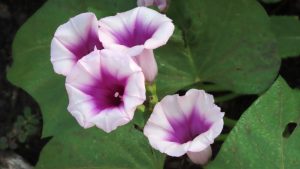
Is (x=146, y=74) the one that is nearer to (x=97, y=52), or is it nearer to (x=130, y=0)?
(x=97, y=52)

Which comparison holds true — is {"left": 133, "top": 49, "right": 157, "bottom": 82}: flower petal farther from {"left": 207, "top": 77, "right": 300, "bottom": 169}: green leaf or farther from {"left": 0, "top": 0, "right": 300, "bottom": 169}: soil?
{"left": 0, "top": 0, "right": 300, "bottom": 169}: soil

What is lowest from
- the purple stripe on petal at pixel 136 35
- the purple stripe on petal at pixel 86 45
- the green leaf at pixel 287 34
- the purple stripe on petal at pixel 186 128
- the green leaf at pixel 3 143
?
the green leaf at pixel 3 143

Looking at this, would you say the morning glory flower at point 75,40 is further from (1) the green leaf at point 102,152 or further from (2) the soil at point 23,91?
(2) the soil at point 23,91

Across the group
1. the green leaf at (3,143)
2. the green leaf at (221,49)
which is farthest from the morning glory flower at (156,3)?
the green leaf at (3,143)

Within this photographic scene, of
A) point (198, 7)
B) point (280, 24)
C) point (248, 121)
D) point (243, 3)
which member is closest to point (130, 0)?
point (198, 7)

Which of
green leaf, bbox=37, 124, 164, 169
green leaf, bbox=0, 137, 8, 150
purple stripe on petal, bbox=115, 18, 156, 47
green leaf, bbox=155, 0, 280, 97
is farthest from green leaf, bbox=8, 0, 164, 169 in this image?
green leaf, bbox=0, 137, 8, 150

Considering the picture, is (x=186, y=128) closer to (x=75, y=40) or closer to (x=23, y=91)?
(x=75, y=40)
